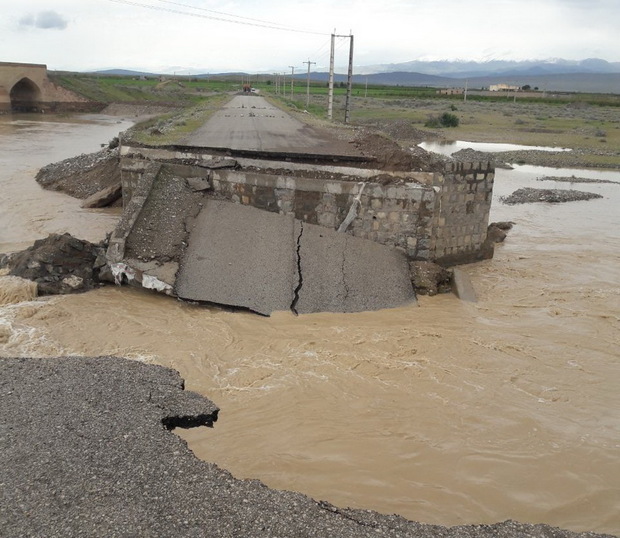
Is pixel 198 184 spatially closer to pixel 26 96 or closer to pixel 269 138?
pixel 269 138

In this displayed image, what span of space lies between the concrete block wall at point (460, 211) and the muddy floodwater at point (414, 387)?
665 millimetres

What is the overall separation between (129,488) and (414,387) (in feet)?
14.0

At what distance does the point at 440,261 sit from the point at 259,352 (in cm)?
555

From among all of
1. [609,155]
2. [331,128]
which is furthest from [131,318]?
[609,155]

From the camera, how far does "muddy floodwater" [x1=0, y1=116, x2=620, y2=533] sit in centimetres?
583

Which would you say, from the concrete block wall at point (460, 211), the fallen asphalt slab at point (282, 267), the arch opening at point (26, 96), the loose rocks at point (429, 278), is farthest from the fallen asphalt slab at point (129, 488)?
the arch opening at point (26, 96)

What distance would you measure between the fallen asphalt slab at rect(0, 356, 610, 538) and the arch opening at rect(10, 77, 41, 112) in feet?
234

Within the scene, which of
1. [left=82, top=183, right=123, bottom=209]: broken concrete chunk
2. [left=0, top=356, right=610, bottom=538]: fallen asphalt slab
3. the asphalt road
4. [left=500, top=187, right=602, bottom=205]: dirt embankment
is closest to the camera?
[left=0, top=356, right=610, bottom=538]: fallen asphalt slab

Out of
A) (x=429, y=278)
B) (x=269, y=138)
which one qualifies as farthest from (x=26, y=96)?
(x=429, y=278)

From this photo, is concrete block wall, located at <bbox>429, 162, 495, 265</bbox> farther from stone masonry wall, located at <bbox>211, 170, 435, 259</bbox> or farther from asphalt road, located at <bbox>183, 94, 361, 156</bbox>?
asphalt road, located at <bbox>183, 94, 361, 156</bbox>

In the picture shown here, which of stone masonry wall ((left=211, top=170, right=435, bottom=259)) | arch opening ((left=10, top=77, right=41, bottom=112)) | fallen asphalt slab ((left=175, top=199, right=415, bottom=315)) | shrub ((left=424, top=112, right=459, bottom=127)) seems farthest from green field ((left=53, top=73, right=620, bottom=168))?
fallen asphalt slab ((left=175, top=199, right=415, bottom=315))

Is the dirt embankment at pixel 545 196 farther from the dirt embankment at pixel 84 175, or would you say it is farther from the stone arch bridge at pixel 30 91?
the stone arch bridge at pixel 30 91

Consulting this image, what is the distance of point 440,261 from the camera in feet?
41.3

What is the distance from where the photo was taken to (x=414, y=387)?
25.7ft
